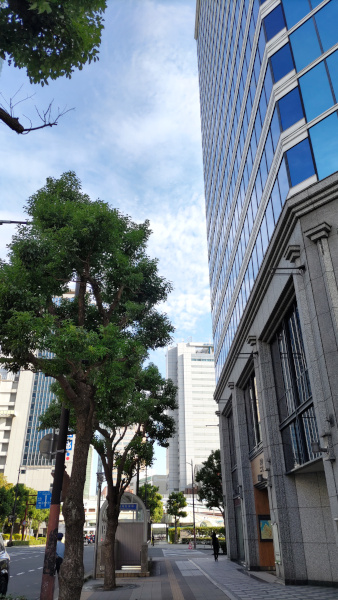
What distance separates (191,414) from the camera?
145 meters

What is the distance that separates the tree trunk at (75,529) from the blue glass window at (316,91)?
1216 cm

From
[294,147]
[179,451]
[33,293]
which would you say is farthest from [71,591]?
[179,451]

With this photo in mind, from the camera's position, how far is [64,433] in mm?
10453

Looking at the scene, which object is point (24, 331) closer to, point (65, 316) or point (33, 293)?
point (33, 293)

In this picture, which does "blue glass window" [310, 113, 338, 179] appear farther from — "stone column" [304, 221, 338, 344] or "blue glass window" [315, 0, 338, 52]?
"blue glass window" [315, 0, 338, 52]

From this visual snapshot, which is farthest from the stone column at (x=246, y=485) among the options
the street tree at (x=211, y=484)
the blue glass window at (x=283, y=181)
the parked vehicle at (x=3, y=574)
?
the street tree at (x=211, y=484)

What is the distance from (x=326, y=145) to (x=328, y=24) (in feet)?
14.3

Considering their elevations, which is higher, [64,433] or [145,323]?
[145,323]

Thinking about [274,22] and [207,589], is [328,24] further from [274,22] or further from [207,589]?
[207,589]

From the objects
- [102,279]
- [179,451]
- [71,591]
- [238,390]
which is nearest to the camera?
[71,591]

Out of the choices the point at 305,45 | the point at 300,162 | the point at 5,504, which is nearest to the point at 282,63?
the point at 305,45

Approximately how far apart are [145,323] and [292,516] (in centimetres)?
848

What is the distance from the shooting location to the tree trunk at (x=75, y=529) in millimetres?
8883

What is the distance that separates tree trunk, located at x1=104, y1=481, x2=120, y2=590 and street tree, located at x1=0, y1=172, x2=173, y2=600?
5.53 m
